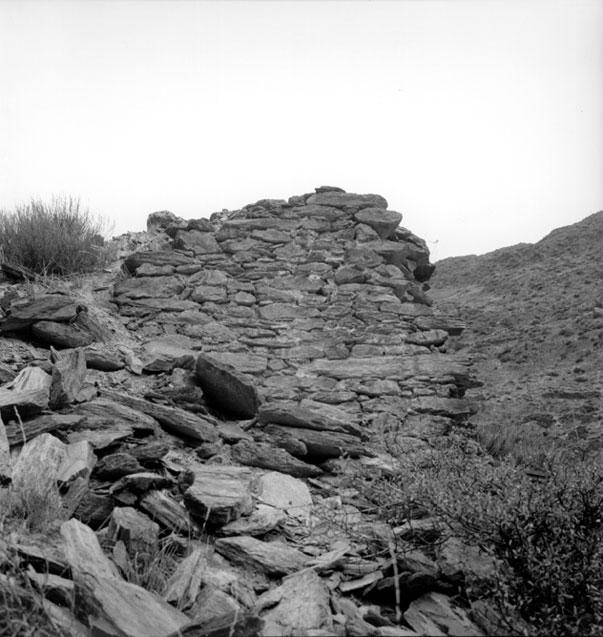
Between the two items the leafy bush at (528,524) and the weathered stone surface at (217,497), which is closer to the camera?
the leafy bush at (528,524)

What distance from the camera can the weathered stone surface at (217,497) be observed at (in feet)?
8.74

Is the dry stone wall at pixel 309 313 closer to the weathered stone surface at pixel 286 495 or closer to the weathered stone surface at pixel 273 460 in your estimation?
the weathered stone surface at pixel 273 460

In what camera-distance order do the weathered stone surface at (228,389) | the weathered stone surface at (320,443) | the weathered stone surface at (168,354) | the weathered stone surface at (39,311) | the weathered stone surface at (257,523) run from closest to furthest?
the weathered stone surface at (257,523) → the weathered stone surface at (320,443) → the weathered stone surface at (228,389) → the weathered stone surface at (39,311) → the weathered stone surface at (168,354)

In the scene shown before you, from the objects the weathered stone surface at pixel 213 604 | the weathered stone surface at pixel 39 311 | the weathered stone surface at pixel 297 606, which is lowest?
the weathered stone surface at pixel 297 606

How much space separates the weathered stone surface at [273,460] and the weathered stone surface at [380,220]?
2.95 m

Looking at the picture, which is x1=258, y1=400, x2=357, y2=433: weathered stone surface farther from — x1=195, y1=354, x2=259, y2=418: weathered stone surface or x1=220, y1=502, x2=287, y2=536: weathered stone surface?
x1=220, y1=502, x2=287, y2=536: weathered stone surface

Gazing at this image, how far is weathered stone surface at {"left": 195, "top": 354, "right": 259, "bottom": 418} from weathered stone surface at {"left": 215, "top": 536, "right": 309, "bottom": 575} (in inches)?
58.0

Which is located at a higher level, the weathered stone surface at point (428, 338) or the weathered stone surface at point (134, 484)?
the weathered stone surface at point (428, 338)

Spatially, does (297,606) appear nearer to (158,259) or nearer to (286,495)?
(286,495)

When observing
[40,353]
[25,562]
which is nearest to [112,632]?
[25,562]

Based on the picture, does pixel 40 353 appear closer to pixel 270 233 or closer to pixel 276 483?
pixel 276 483

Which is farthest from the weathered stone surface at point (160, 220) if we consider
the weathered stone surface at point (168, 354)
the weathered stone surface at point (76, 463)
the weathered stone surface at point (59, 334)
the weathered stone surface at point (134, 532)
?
the weathered stone surface at point (134, 532)

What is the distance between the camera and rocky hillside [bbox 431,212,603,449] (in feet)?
33.8

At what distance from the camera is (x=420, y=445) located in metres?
4.07
